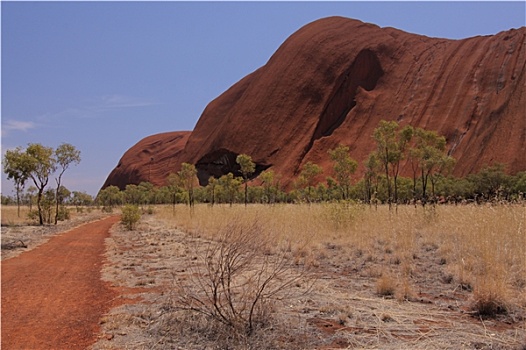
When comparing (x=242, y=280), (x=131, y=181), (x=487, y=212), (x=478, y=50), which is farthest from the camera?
(x=131, y=181)

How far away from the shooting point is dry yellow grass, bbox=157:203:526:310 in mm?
5852

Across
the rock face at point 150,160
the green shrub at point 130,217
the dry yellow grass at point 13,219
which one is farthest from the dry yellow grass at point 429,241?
the rock face at point 150,160

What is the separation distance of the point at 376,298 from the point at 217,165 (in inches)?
2964

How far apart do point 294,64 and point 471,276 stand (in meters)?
75.4

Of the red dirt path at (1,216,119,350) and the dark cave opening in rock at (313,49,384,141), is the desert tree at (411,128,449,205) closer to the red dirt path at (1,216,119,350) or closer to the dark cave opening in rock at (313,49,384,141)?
the red dirt path at (1,216,119,350)

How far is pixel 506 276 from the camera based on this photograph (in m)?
5.54

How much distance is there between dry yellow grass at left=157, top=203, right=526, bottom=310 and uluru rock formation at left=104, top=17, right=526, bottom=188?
129 ft

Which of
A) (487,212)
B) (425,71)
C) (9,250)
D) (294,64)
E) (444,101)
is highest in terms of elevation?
(294,64)

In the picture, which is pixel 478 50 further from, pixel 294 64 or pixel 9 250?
pixel 9 250

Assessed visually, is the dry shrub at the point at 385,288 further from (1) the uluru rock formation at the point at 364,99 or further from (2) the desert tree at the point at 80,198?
(2) the desert tree at the point at 80,198

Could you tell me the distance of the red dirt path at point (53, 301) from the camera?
4.99 metres

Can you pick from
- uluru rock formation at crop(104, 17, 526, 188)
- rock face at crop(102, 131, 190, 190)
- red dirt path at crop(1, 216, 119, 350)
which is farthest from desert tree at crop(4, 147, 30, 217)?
rock face at crop(102, 131, 190, 190)

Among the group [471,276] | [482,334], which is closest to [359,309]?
[482,334]

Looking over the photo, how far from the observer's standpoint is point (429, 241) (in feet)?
33.0
